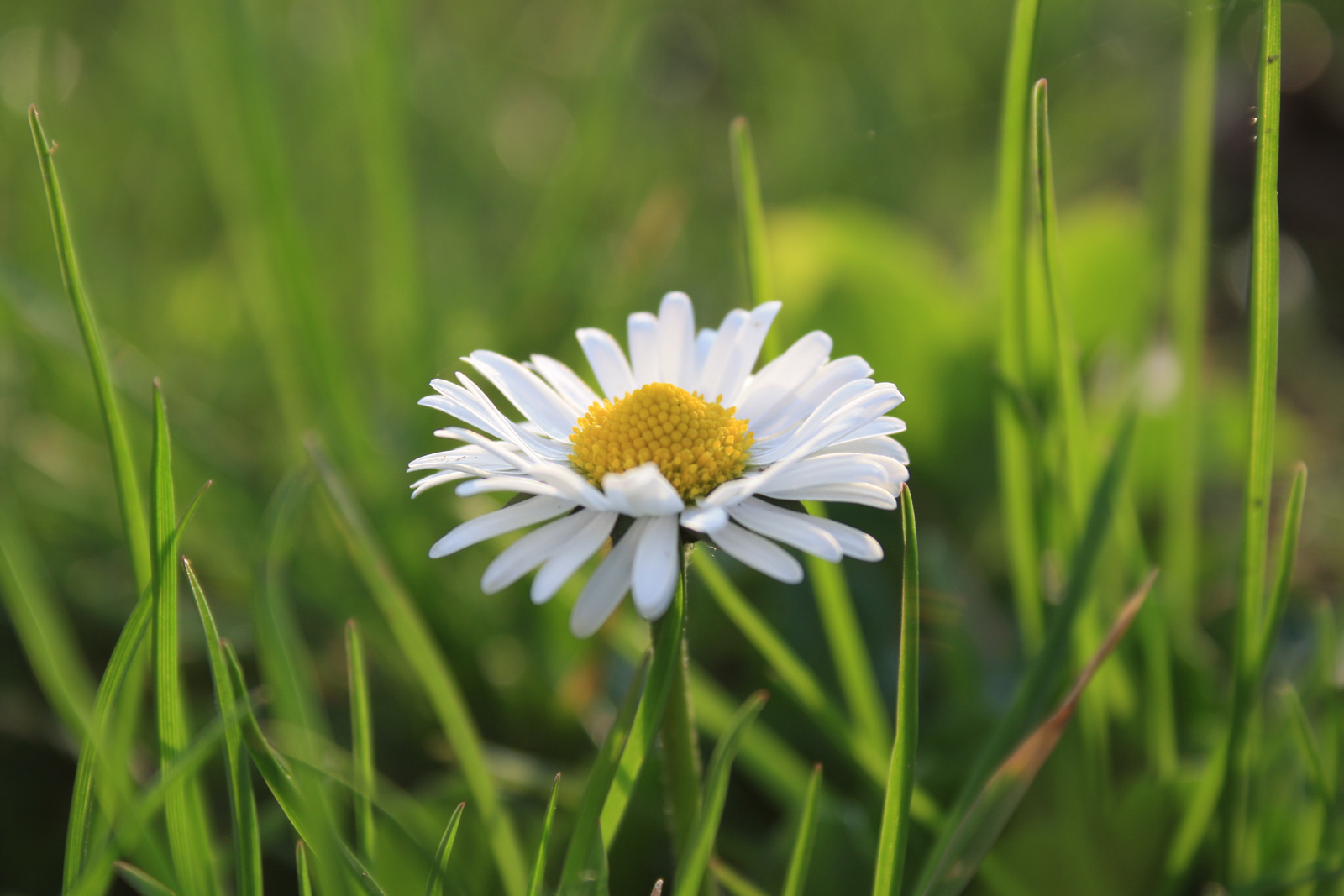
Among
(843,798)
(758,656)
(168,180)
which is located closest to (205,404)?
(168,180)

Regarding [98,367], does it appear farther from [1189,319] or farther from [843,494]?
[1189,319]

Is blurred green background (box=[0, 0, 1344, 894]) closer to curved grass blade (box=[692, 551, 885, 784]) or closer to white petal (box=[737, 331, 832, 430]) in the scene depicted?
curved grass blade (box=[692, 551, 885, 784])

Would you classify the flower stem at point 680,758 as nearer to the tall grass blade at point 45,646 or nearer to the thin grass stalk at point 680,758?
the thin grass stalk at point 680,758

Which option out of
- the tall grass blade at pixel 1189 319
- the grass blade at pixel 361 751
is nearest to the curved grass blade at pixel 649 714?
the grass blade at pixel 361 751

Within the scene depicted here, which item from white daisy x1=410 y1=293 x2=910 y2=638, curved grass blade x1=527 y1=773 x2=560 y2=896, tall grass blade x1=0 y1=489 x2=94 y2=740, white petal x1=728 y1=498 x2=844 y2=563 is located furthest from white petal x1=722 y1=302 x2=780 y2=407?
tall grass blade x1=0 y1=489 x2=94 y2=740

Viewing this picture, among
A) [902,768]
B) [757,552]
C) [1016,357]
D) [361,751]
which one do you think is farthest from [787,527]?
[1016,357]

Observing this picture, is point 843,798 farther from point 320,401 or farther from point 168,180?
point 168,180
